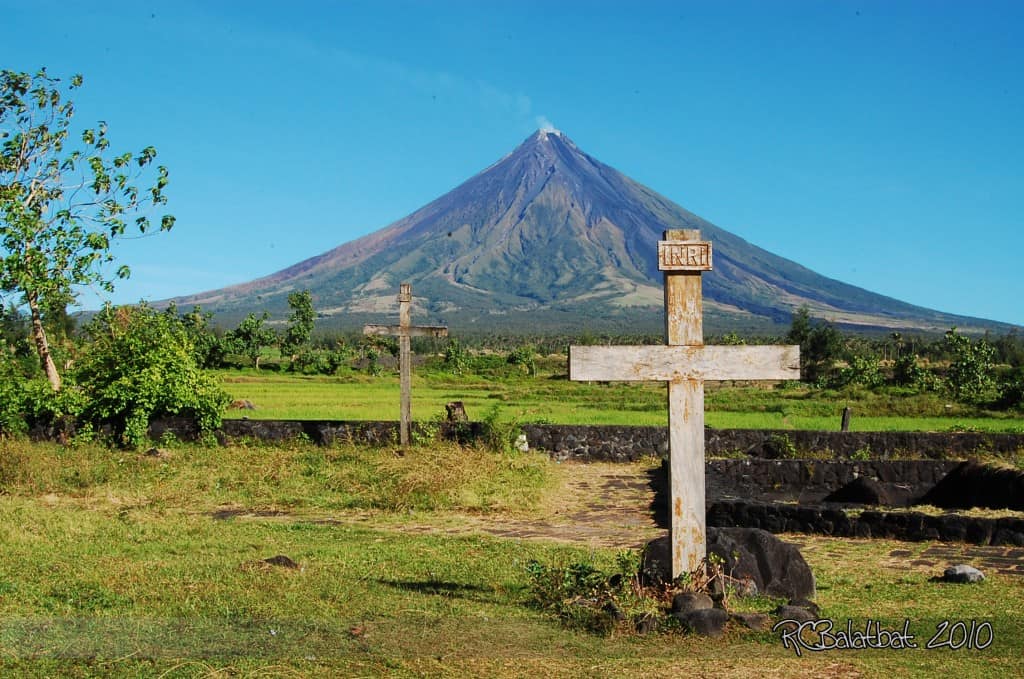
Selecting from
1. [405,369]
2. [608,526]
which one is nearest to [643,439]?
[405,369]

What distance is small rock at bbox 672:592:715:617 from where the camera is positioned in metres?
6.30

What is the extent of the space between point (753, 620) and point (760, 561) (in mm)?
1317

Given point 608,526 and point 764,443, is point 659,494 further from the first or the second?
point 764,443

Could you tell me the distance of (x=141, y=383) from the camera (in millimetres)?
16719

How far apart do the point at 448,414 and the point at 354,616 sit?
1185 cm

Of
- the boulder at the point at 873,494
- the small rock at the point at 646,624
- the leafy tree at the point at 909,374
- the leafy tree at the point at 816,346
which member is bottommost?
the boulder at the point at 873,494

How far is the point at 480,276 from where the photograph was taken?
18588 cm

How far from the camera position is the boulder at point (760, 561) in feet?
23.7

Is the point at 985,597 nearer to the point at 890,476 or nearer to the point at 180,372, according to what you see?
the point at 890,476

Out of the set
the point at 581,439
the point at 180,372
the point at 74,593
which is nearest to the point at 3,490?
the point at 180,372

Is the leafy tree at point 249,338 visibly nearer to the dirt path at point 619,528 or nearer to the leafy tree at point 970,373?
the leafy tree at point 970,373

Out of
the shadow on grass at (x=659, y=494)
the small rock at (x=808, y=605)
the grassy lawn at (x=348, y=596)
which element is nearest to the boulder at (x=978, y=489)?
the grassy lawn at (x=348, y=596)

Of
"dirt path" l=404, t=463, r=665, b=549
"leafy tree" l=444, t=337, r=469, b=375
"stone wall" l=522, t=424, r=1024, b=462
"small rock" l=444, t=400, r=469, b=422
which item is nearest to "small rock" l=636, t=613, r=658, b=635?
"dirt path" l=404, t=463, r=665, b=549

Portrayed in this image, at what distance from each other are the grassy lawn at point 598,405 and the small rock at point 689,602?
521 inches
